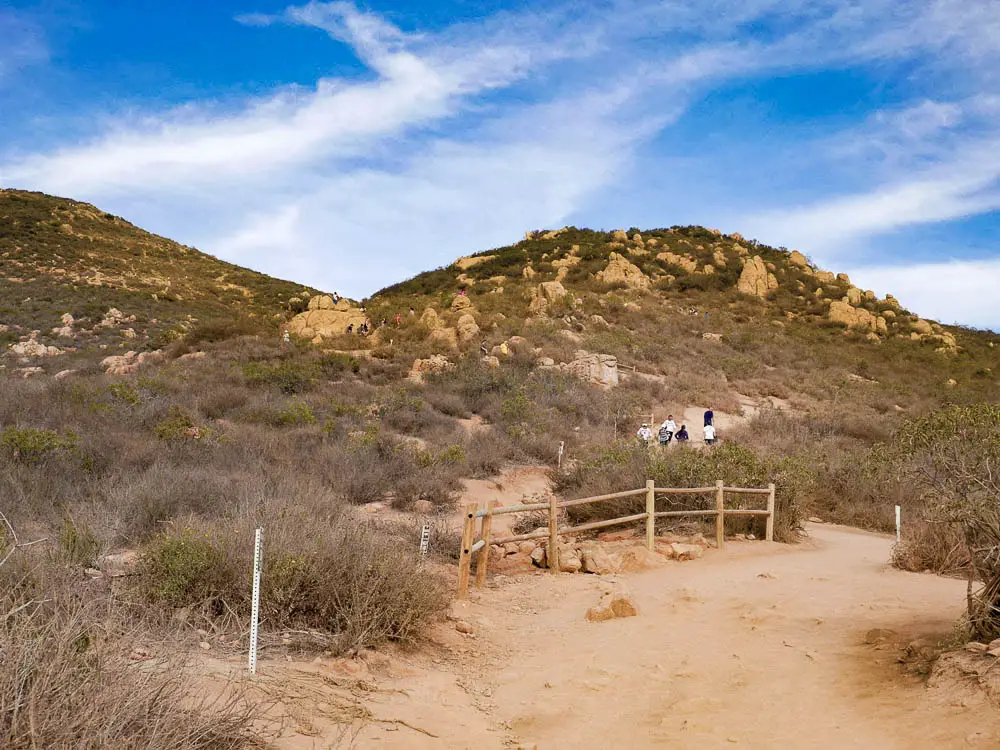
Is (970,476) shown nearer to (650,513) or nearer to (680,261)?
(650,513)

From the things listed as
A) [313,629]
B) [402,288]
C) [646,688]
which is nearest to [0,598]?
[313,629]

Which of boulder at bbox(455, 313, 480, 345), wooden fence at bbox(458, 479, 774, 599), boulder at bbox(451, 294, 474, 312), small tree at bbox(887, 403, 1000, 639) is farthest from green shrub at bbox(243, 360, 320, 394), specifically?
small tree at bbox(887, 403, 1000, 639)

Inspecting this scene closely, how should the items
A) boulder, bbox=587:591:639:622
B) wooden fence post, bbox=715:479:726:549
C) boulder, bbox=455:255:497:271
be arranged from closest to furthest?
boulder, bbox=587:591:639:622 → wooden fence post, bbox=715:479:726:549 → boulder, bbox=455:255:497:271

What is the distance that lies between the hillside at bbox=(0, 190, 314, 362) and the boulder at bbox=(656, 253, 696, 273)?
25.1 meters

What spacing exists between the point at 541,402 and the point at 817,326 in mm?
24738

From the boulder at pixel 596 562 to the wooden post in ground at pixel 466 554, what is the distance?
7.31 feet

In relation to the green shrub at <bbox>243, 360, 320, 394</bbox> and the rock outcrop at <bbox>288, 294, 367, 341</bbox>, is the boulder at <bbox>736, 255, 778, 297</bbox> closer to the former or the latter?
the rock outcrop at <bbox>288, 294, 367, 341</bbox>

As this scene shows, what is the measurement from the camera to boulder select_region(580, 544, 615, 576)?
30.4 feet

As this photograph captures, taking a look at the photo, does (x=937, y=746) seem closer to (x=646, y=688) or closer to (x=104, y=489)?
(x=646, y=688)

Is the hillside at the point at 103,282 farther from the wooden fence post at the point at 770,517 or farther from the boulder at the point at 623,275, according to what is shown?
the wooden fence post at the point at 770,517

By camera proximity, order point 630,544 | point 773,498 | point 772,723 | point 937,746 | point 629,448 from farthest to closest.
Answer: point 629,448 → point 773,498 → point 630,544 → point 772,723 → point 937,746

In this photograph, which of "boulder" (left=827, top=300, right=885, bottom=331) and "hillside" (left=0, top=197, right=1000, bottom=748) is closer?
"hillside" (left=0, top=197, right=1000, bottom=748)

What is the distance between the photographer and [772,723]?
455cm

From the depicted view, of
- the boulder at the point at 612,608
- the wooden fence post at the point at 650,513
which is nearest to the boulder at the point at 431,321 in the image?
the wooden fence post at the point at 650,513
